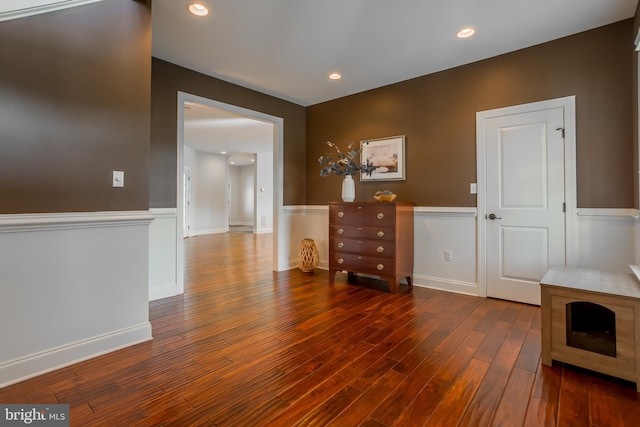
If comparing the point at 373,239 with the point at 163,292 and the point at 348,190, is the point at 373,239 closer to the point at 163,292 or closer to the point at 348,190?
the point at 348,190

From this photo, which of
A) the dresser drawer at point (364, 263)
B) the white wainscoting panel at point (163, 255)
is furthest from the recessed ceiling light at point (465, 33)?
the white wainscoting panel at point (163, 255)

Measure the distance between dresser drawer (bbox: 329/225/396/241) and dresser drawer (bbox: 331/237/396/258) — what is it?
1.8 inches

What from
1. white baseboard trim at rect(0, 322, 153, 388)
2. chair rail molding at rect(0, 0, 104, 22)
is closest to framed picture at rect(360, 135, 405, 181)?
white baseboard trim at rect(0, 322, 153, 388)

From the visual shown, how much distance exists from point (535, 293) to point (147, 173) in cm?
353

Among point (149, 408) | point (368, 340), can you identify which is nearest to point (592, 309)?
point (368, 340)

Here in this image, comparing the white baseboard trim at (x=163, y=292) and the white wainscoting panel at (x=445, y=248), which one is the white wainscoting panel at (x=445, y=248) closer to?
the white wainscoting panel at (x=445, y=248)

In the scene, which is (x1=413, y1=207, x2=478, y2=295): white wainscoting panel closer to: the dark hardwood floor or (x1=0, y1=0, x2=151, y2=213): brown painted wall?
the dark hardwood floor

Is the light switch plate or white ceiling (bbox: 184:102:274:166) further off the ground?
white ceiling (bbox: 184:102:274:166)

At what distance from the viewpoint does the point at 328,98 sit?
4.38 metres

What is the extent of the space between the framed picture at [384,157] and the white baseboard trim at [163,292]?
→ 103 inches

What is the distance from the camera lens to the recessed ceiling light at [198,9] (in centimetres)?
230

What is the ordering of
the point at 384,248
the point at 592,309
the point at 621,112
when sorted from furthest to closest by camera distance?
the point at 384,248, the point at 621,112, the point at 592,309

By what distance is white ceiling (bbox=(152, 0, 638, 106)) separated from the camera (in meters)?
2.32

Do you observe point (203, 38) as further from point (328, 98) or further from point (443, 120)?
point (443, 120)
